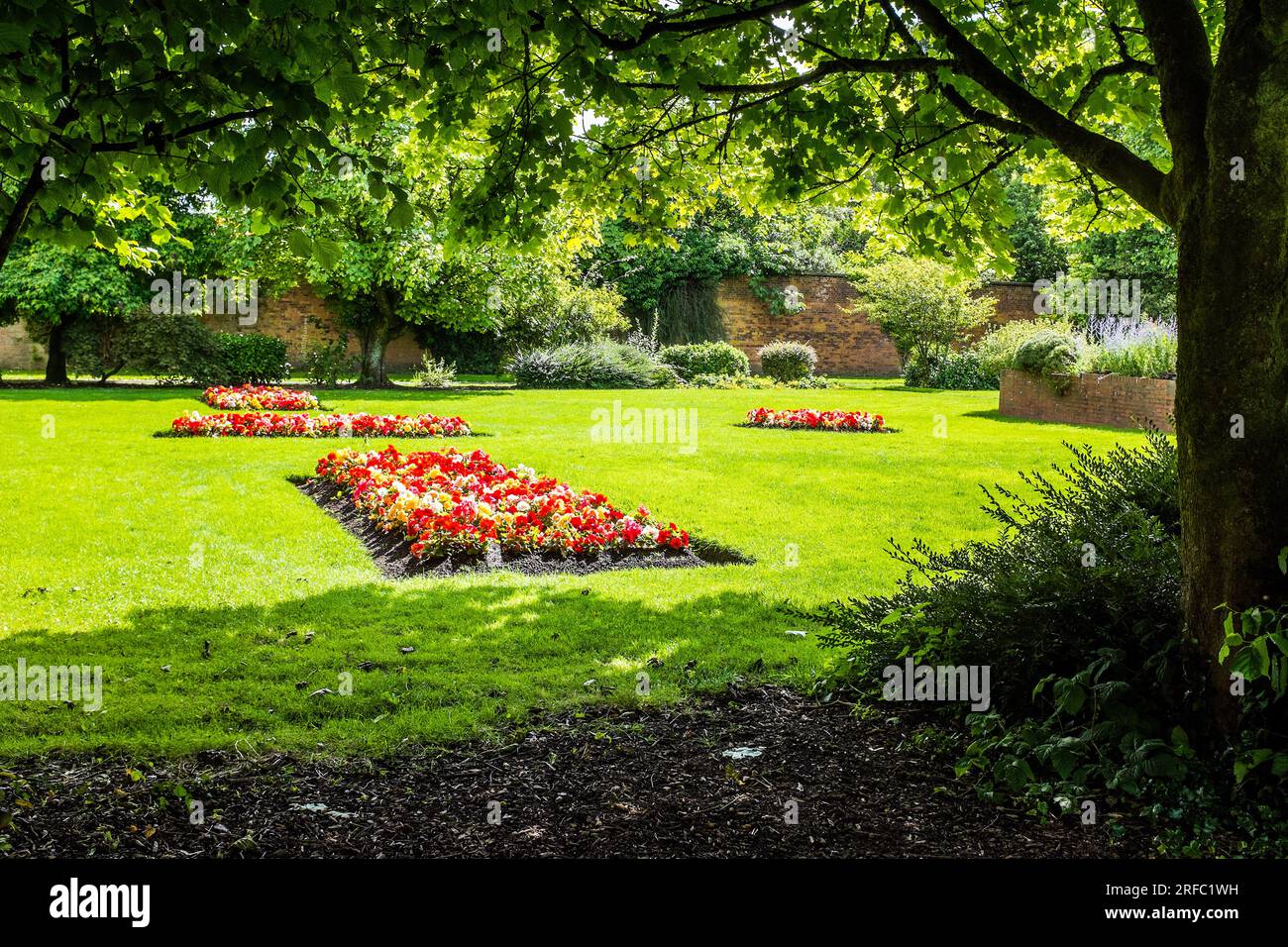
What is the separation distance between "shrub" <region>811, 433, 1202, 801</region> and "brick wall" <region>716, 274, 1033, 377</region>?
28242 millimetres

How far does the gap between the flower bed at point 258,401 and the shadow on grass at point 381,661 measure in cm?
1129

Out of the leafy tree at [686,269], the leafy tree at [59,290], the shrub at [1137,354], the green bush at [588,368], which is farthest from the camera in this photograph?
the leafy tree at [686,269]

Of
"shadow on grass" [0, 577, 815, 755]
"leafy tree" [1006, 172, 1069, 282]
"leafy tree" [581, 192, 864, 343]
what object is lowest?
"shadow on grass" [0, 577, 815, 755]

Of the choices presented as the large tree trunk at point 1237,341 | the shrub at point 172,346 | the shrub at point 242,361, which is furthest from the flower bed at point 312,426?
the large tree trunk at point 1237,341

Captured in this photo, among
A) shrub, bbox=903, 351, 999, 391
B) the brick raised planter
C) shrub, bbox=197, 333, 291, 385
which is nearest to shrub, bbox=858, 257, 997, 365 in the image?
shrub, bbox=903, 351, 999, 391

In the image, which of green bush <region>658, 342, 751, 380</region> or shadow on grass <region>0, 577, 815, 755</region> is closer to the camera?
shadow on grass <region>0, 577, 815, 755</region>

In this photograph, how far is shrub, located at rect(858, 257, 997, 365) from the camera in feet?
88.6

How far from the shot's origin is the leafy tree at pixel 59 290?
70.4 ft

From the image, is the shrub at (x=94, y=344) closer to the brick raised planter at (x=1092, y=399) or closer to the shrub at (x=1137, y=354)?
the brick raised planter at (x=1092, y=399)

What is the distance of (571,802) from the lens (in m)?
3.59

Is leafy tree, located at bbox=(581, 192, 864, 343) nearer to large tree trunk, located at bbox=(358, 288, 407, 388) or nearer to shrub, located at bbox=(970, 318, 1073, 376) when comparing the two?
large tree trunk, located at bbox=(358, 288, 407, 388)

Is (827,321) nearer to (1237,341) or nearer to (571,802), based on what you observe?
(1237,341)

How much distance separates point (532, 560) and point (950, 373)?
70.8 ft
